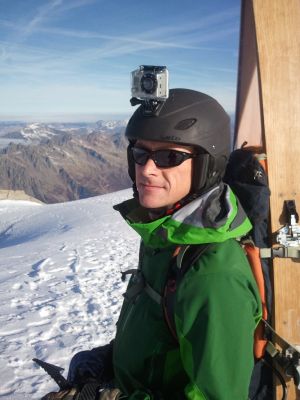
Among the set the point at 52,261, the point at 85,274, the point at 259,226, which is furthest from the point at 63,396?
the point at 52,261

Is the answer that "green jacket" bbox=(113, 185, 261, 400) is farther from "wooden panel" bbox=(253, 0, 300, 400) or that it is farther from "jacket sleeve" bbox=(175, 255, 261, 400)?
"wooden panel" bbox=(253, 0, 300, 400)

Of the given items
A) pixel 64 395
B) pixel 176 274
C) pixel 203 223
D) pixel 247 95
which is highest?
pixel 247 95

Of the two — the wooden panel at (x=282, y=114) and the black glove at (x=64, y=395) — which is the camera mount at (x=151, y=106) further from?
the black glove at (x=64, y=395)

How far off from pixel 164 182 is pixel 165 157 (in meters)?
0.14

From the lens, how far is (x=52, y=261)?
9719 mm

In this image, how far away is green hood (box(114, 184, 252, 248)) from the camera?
1.67m

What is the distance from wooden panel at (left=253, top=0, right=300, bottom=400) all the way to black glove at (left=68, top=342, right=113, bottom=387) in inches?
43.1

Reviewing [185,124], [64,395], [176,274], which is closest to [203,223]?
[176,274]

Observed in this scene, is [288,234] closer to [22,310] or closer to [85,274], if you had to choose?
[22,310]

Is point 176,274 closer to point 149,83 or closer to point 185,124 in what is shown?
point 185,124

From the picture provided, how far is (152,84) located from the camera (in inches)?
78.5

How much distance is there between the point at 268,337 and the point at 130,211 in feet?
3.48

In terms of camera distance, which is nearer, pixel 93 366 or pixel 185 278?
pixel 185 278

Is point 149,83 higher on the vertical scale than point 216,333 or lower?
higher
